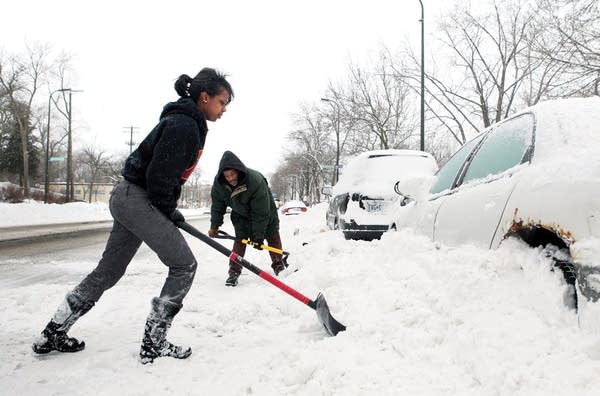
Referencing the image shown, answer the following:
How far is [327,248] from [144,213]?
3591mm

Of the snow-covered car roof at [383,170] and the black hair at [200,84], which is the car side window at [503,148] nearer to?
the black hair at [200,84]

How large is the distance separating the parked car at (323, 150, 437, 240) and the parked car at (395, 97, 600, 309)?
3.19 metres

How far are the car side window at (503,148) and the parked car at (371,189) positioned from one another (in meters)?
3.14

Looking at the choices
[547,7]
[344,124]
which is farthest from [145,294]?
[344,124]

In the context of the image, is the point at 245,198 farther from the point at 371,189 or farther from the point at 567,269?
the point at 567,269

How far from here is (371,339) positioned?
2488 millimetres

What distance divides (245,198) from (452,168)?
2600mm

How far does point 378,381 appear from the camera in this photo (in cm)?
205

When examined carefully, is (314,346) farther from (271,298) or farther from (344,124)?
(344,124)

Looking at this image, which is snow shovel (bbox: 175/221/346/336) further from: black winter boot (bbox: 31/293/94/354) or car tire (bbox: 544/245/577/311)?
car tire (bbox: 544/245/577/311)

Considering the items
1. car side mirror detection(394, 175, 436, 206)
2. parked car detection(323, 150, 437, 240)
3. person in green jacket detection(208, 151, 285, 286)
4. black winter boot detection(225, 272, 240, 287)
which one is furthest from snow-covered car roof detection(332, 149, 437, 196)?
car side mirror detection(394, 175, 436, 206)

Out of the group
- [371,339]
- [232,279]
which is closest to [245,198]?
[232,279]

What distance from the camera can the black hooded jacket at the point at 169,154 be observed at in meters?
2.51

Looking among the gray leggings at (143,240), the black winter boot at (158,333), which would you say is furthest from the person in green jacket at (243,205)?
the black winter boot at (158,333)
